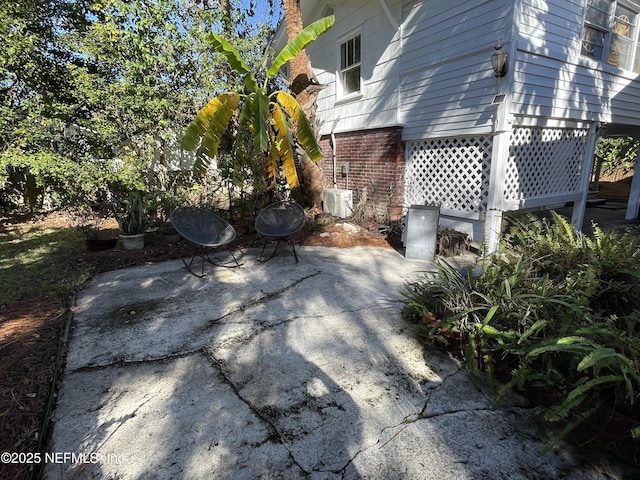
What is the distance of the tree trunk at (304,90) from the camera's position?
289 inches

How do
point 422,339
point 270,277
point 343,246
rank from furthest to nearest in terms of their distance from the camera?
point 343,246 → point 270,277 → point 422,339

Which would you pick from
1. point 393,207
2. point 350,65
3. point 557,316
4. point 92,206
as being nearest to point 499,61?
point 393,207

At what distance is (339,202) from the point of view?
7.81 m

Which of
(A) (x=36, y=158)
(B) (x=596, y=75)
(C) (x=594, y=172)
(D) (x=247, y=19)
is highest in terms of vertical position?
(D) (x=247, y=19)

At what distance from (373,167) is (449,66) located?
2.65 meters

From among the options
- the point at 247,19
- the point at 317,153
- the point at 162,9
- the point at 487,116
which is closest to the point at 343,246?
the point at 317,153

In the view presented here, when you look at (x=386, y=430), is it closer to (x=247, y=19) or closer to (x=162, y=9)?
(x=162, y=9)

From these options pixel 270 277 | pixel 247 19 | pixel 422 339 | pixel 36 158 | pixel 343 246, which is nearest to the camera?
pixel 422 339

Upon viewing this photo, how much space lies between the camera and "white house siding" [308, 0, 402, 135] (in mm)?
7230

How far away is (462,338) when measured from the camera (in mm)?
2680

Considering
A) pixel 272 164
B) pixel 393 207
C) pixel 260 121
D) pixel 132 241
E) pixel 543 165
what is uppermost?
pixel 260 121

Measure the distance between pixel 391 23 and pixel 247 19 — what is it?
5588mm

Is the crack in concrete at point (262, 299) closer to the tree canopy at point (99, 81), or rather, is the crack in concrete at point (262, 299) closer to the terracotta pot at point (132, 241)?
the terracotta pot at point (132, 241)

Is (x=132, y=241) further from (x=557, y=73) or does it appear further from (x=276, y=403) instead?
(x=557, y=73)
